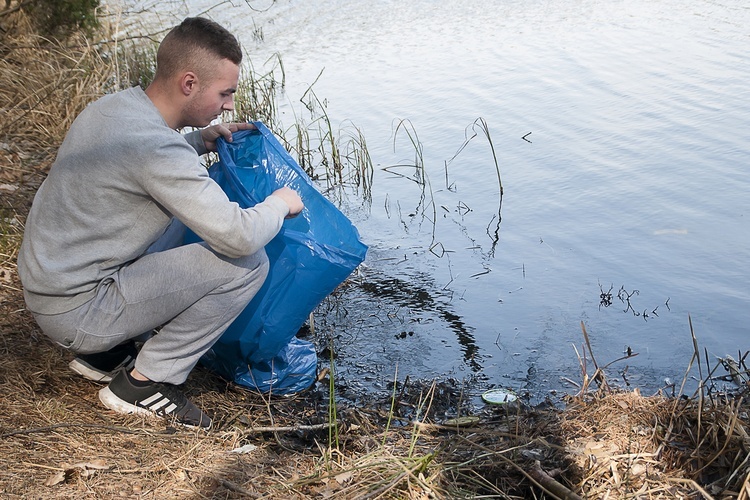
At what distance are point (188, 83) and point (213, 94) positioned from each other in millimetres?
109

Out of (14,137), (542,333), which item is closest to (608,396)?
(542,333)

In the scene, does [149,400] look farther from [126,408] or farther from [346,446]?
[346,446]

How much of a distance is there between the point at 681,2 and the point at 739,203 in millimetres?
6663

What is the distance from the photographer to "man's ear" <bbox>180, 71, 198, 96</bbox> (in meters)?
2.91

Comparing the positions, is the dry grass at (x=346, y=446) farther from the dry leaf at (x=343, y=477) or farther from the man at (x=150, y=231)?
the man at (x=150, y=231)

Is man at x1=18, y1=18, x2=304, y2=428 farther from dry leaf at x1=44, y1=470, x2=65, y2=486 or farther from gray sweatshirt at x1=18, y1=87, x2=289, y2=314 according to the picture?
dry leaf at x1=44, y1=470, x2=65, y2=486

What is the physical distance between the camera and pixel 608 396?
10.8 ft

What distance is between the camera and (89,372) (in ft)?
11.1

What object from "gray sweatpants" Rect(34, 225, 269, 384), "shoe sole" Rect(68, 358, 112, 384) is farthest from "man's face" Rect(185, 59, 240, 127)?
"shoe sole" Rect(68, 358, 112, 384)

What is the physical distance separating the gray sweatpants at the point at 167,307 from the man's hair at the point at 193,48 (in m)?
0.66

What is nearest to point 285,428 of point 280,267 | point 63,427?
point 280,267

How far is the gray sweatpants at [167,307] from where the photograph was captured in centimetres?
297

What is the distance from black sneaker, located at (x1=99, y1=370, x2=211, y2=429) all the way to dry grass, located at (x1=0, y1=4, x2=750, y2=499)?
0.05 metres

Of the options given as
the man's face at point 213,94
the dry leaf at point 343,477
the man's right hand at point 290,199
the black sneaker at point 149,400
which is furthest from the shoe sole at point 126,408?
the man's face at point 213,94
